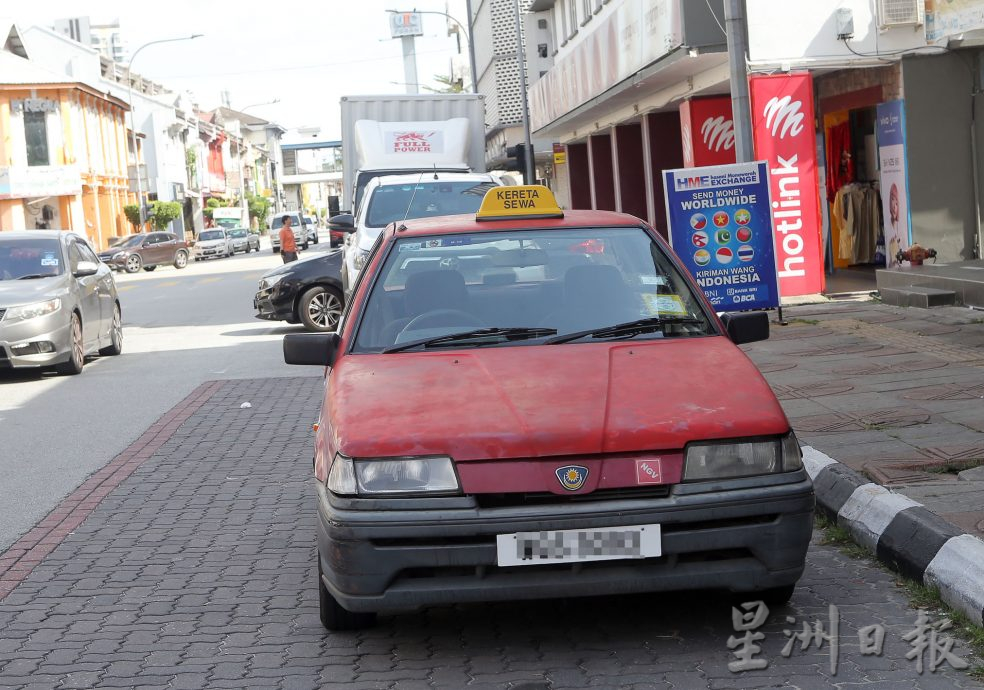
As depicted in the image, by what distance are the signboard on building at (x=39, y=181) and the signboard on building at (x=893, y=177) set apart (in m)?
45.6

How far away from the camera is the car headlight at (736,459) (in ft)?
14.6

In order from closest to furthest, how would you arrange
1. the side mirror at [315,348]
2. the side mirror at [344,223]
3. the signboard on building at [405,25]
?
the side mirror at [315,348], the side mirror at [344,223], the signboard on building at [405,25]

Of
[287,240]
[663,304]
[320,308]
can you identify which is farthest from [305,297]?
[287,240]

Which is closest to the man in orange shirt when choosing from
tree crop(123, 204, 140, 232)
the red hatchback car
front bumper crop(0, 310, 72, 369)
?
front bumper crop(0, 310, 72, 369)

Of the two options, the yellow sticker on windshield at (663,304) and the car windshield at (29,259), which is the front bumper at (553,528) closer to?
the yellow sticker on windshield at (663,304)

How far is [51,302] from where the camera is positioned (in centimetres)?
1400

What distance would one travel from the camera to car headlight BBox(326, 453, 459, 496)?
14.4 feet

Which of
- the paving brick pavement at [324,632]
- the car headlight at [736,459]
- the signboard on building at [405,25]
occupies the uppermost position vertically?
the signboard on building at [405,25]

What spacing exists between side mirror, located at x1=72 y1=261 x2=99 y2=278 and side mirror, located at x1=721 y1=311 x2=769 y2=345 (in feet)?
34.8

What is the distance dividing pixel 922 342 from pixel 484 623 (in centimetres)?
789

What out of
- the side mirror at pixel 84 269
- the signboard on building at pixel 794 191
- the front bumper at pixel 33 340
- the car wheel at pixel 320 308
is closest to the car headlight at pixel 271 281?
the car wheel at pixel 320 308

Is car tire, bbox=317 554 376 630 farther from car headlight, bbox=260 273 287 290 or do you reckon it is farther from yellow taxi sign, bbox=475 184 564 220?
car headlight, bbox=260 273 287 290

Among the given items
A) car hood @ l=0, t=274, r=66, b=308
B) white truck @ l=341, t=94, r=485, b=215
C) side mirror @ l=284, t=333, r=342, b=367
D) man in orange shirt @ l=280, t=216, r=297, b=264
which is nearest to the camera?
side mirror @ l=284, t=333, r=342, b=367

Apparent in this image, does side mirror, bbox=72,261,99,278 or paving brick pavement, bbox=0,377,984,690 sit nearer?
paving brick pavement, bbox=0,377,984,690
